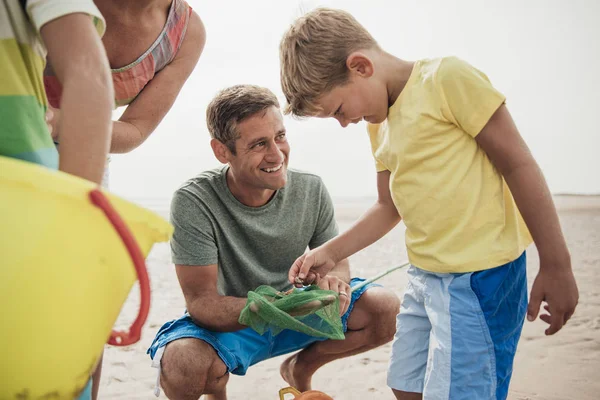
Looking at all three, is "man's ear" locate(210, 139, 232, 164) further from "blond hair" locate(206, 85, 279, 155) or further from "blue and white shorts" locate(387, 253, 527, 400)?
"blue and white shorts" locate(387, 253, 527, 400)

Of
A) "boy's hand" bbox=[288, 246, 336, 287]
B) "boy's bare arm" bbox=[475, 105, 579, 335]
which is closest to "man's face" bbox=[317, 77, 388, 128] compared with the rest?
"boy's bare arm" bbox=[475, 105, 579, 335]

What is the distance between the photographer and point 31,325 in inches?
34.2

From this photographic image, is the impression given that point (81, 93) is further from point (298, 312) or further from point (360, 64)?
point (298, 312)

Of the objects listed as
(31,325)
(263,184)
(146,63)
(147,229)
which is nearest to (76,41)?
(147,229)

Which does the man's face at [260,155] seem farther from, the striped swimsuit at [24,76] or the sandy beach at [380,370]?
the striped swimsuit at [24,76]

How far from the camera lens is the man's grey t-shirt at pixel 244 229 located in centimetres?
247

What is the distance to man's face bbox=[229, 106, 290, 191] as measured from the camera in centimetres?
257

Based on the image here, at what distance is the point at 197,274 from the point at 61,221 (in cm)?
159

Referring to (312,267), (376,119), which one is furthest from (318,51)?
(312,267)

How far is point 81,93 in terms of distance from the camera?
107 centimetres

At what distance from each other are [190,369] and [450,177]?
4.02ft

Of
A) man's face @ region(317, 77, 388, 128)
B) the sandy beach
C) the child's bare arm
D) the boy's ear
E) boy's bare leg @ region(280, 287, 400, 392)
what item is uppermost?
the boy's ear

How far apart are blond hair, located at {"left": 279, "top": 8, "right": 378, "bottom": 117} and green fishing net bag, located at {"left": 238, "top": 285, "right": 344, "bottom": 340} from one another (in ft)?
2.15

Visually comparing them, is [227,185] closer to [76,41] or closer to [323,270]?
[323,270]
